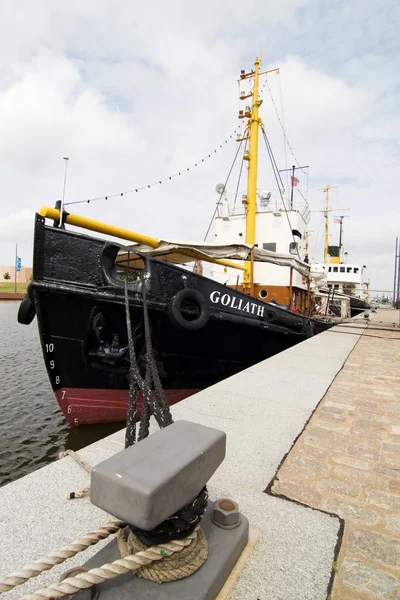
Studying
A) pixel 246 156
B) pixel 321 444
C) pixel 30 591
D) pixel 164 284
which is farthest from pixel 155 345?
pixel 246 156

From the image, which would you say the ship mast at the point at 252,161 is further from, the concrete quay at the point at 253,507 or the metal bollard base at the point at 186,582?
the metal bollard base at the point at 186,582

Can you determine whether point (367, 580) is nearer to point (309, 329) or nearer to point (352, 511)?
point (352, 511)

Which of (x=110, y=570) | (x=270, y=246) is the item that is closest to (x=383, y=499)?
(x=110, y=570)

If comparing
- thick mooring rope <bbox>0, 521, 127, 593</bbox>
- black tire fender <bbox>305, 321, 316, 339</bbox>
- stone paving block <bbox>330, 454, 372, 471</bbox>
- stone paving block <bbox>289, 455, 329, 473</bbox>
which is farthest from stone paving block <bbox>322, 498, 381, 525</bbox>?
black tire fender <bbox>305, 321, 316, 339</bbox>

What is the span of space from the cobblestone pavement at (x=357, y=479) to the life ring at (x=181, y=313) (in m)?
2.20

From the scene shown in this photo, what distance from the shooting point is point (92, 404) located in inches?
230

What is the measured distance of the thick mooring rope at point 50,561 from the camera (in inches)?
40.5

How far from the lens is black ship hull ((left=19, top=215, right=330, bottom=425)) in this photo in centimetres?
514

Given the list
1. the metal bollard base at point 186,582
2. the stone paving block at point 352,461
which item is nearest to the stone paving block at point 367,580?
the metal bollard base at point 186,582

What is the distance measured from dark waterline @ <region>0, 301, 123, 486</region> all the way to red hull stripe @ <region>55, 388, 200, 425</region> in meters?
0.23

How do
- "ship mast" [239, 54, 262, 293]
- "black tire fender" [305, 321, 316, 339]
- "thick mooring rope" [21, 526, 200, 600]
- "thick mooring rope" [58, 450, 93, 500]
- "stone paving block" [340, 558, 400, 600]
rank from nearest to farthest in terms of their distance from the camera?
"thick mooring rope" [21, 526, 200, 600] → "stone paving block" [340, 558, 400, 600] → "thick mooring rope" [58, 450, 93, 500] → "black tire fender" [305, 321, 316, 339] → "ship mast" [239, 54, 262, 293]

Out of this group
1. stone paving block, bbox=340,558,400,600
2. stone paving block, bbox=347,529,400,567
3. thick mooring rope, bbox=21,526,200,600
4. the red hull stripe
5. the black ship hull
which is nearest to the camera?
thick mooring rope, bbox=21,526,200,600

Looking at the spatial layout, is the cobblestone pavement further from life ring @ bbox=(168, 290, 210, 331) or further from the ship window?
the ship window

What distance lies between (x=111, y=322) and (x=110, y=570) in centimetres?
451
